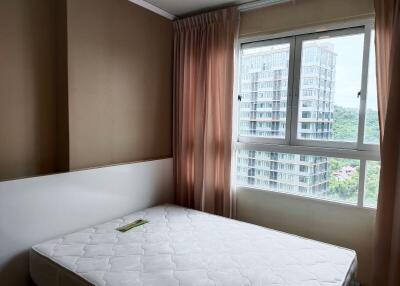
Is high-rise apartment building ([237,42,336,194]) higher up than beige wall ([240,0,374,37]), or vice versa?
beige wall ([240,0,374,37])

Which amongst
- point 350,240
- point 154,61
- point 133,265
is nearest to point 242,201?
point 350,240

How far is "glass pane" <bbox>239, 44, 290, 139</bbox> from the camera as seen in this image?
2.50 metres

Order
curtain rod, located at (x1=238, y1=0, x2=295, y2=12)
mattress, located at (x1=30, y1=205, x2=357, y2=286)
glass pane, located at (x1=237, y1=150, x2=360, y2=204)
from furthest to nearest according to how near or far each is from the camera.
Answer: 1. curtain rod, located at (x1=238, y1=0, x2=295, y2=12)
2. glass pane, located at (x1=237, y1=150, x2=360, y2=204)
3. mattress, located at (x1=30, y1=205, x2=357, y2=286)

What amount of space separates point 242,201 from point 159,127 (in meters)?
1.21

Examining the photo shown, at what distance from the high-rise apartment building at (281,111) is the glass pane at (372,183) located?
12.3 inches

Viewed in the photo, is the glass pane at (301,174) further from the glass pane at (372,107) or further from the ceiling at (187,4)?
the ceiling at (187,4)

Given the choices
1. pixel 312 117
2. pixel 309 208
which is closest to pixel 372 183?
pixel 309 208

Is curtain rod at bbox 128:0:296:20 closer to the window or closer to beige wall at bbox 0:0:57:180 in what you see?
the window

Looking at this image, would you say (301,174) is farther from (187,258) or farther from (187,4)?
(187,4)

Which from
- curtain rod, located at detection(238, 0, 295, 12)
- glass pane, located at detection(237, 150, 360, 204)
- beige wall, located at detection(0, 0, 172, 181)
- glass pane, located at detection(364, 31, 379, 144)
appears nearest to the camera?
beige wall, located at detection(0, 0, 172, 181)

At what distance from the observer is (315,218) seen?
2354mm

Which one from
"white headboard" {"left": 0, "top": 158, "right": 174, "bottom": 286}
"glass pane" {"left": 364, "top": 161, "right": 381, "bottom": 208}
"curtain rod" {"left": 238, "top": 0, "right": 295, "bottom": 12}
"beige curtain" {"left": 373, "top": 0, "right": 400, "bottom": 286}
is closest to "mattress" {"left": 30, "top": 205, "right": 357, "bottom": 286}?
"white headboard" {"left": 0, "top": 158, "right": 174, "bottom": 286}

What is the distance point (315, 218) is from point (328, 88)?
1157 mm

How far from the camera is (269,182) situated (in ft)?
8.66
